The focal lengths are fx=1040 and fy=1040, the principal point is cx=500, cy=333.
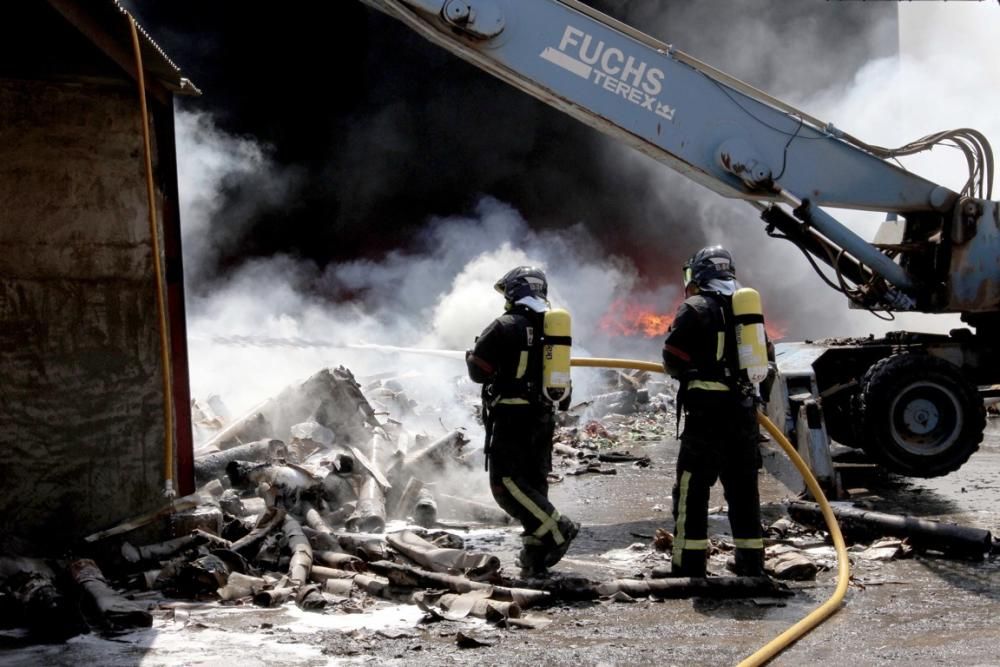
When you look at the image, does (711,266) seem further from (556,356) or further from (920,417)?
(920,417)

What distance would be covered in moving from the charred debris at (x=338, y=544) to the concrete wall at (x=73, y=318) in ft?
0.90

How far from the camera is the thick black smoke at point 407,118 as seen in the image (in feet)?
54.7

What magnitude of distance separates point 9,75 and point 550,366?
10.6 feet

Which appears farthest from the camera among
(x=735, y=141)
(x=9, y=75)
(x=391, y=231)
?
(x=391, y=231)

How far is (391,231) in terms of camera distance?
18.0 meters

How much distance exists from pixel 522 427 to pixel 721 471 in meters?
1.13

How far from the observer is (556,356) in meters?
5.84

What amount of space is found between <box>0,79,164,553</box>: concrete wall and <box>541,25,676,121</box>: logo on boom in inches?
119

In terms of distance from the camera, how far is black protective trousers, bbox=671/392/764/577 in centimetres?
566

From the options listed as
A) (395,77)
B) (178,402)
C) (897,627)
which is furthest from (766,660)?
(395,77)

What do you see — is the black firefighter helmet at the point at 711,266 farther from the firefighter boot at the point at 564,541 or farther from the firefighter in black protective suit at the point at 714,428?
the firefighter boot at the point at 564,541

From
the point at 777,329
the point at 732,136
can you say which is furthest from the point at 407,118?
the point at 732,136

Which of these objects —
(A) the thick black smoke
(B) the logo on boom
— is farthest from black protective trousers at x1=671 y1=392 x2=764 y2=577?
(A) the thick black smoke

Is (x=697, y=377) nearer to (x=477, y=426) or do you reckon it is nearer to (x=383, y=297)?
(x=477, y=426)
